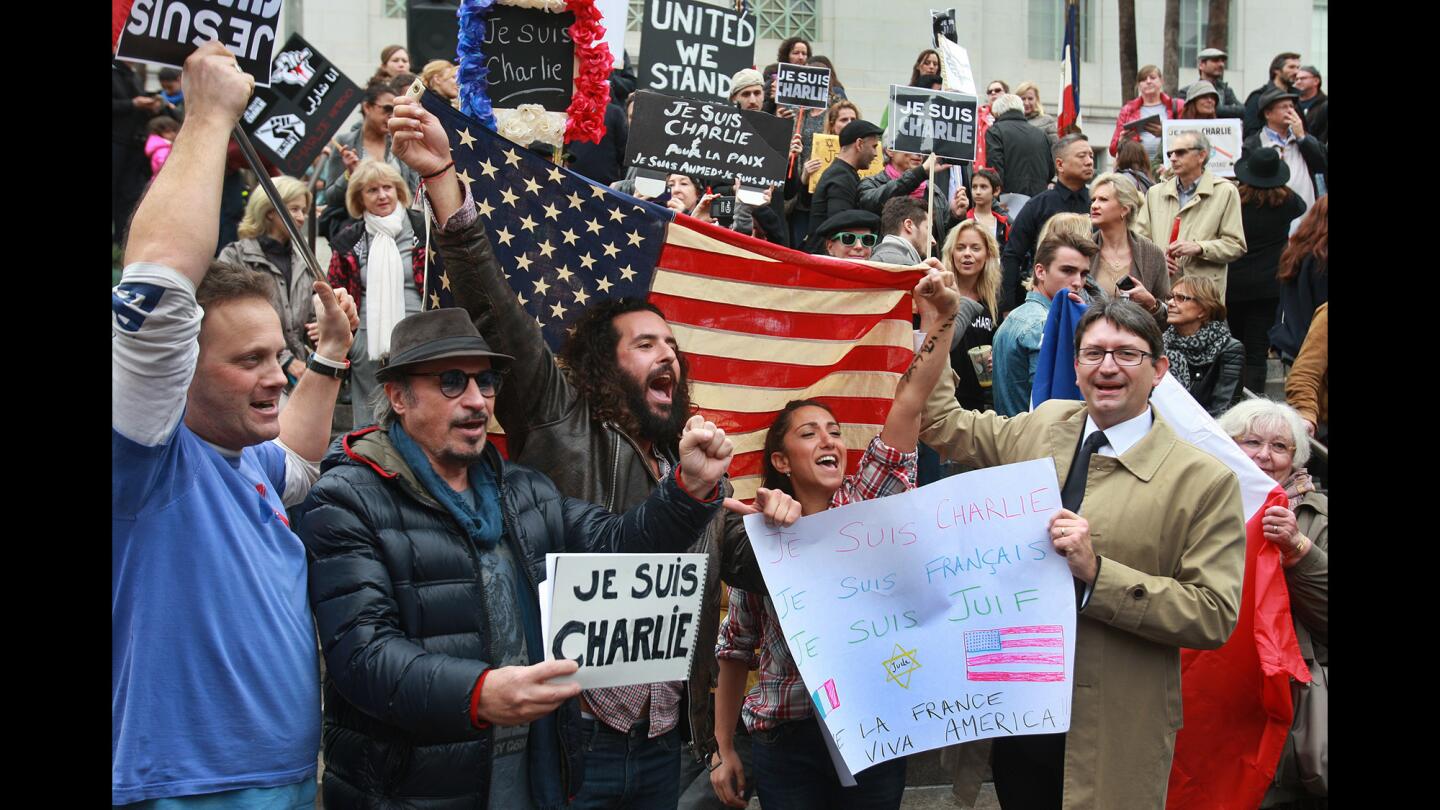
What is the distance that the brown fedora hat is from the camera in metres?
3.66

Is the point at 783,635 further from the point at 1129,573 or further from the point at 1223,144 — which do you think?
the point at 1223,144

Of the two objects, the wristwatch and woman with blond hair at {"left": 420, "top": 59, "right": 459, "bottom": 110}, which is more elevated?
woman with blond hair at {"left": 420, "top": 59, "right": 459, "bottom": 110}

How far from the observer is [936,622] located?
4.29 metres

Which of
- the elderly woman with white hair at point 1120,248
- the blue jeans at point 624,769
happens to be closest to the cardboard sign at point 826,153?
the elderly woman with white hair at point 1120,248

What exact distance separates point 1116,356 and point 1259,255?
7380 mm

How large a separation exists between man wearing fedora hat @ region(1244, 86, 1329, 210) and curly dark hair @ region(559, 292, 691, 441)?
9.95 meters

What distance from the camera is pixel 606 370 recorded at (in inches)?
176

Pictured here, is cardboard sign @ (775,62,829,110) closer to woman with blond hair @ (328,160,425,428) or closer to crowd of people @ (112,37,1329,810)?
woman with blond hair @ (328,160,425,428)

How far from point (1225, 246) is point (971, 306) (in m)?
3.48

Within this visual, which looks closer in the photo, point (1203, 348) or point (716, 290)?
point (716, 290)

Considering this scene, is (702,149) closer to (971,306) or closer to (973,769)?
(971,306)

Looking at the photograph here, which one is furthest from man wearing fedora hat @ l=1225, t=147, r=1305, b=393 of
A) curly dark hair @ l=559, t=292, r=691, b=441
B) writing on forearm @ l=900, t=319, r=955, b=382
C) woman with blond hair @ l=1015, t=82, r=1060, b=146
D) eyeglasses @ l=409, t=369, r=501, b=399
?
eyeglasses @ l=409, t=369, r=501, b=399

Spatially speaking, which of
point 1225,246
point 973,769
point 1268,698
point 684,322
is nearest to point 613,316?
point 684,322

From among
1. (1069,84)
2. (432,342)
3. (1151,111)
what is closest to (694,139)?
(432,342)
